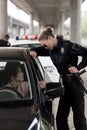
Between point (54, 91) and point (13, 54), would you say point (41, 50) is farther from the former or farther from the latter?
point (54, 91)

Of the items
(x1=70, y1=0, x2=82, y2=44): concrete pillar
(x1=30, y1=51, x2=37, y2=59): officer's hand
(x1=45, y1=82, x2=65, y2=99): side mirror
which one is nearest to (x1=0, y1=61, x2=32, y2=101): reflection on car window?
(x1=45, y1=82, x2=65, y2=99): side mirror

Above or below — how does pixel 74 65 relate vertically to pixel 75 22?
above

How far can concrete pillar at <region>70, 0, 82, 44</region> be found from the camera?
3833 cm

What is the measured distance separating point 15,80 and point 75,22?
118 ft

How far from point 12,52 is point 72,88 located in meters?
1.00

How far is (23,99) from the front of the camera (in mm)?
4133

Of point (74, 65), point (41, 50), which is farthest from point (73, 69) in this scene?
point (41, 50)

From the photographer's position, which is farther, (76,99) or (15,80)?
(76,99)

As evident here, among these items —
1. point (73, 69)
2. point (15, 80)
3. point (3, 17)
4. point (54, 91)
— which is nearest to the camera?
point (54, 91)

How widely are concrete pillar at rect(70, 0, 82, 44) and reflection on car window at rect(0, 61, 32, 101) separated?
3239 cm

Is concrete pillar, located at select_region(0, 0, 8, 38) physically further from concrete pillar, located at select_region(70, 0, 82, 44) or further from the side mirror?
the side mirror

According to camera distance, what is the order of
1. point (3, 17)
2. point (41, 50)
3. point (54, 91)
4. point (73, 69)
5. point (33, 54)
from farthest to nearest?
point (3, 17) → point (41, 50) → point (33, 54) → point (73, 69) → point (54, 91)

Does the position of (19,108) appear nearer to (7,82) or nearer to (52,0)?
(7,82)

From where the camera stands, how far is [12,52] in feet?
16.1
